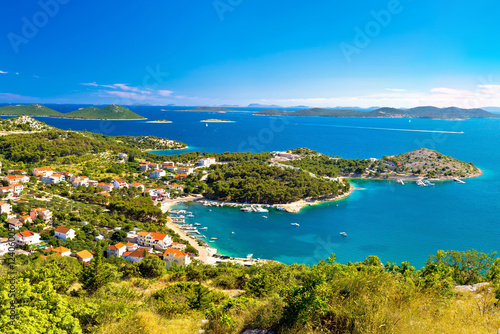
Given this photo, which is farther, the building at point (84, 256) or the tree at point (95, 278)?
the building at point (84, 256)

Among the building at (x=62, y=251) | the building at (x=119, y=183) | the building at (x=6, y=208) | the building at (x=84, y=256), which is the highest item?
the building at (x=6, y=208)

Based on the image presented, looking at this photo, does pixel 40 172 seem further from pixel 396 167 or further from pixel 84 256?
pixel 396 167

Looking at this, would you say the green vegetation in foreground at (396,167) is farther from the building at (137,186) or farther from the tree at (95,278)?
the tree at (95,278)

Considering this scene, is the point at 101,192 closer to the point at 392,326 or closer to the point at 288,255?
the point at 288,255

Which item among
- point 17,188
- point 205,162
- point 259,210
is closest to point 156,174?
point 205,162

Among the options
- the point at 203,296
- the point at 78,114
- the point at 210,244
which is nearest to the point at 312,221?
the point at 210,244

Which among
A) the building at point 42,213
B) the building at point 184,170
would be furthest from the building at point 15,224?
the building at point 184,170

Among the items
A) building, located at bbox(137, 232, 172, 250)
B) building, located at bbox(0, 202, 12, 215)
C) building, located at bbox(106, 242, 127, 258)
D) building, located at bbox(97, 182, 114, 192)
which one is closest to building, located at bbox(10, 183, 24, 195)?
building, located at bbox(0, 202, 12, 215)

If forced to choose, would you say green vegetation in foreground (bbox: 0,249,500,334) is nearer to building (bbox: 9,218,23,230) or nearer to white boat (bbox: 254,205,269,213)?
building (bbox: 9,218,23,230)

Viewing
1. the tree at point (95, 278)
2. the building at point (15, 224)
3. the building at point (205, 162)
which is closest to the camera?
the tree at point (95, 278)
